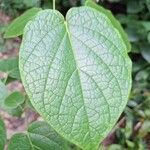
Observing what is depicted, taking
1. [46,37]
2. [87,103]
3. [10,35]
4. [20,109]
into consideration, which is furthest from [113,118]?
[20,109]

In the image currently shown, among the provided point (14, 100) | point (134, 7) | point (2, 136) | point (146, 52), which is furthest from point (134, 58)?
point (2, 136)

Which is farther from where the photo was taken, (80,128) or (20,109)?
(20,109)

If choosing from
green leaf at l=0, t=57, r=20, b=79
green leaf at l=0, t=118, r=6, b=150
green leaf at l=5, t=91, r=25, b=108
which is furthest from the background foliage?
green leaf at l=0, t=118, r=6, b=150

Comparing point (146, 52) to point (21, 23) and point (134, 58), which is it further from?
point (21, 23)

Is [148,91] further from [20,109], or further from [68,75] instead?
[68,75]

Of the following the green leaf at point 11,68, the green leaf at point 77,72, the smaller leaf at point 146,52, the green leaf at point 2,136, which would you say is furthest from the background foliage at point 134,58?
the green leaf at point 77,72

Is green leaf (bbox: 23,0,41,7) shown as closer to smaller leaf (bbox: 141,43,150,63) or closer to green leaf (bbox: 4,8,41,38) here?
smaller leaf (bbox: 141,43,150,63)

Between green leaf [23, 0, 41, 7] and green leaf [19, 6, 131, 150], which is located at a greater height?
green leaf [19, 6, 131, 150]

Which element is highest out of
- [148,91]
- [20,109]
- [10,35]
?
Result: [10,35]
